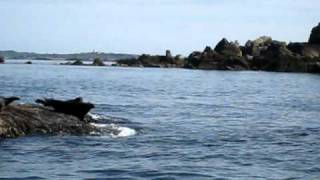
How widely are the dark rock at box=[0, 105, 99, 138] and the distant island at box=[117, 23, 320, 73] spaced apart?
122 m

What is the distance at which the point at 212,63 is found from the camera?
16538cm

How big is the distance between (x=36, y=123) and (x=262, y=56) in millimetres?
138306

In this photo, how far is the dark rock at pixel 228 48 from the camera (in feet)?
529

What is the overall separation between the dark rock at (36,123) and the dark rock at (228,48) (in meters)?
134

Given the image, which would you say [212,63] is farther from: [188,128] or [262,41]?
[188,128]

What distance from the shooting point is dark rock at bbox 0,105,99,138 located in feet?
86.3

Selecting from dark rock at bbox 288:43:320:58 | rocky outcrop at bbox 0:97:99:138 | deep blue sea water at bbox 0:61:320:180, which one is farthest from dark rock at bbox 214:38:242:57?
rocky outcrop at bbox 0:97:99:138

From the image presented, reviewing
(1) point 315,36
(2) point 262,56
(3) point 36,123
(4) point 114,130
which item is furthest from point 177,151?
(1) point 315,36

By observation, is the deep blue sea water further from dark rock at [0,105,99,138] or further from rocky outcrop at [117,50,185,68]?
rocky outcrop at [117,50,185,68]

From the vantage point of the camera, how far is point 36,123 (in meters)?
27.2

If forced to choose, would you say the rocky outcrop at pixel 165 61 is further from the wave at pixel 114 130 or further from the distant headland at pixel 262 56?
the wave at pixel 114 130

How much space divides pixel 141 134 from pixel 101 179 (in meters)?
10.9

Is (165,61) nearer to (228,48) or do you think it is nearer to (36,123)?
(228,48)

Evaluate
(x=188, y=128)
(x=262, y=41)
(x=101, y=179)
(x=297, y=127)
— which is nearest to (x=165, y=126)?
(x=188, y=128)
